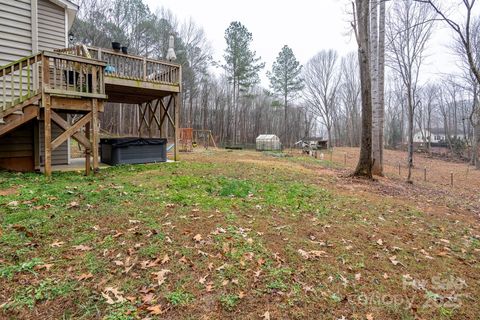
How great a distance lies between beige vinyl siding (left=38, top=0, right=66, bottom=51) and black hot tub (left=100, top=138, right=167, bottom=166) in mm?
Result: 3111

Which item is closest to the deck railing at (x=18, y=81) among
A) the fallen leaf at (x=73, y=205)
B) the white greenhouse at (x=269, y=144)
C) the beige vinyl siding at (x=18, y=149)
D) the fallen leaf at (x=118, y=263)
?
the beige vinyl siding at (x=18, y=149)

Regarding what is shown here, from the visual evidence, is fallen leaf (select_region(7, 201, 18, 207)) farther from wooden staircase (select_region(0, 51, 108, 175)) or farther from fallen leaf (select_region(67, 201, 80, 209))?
wooden staircase (select_region(0, 51, 108, 175))

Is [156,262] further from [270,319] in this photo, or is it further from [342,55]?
[342,55]

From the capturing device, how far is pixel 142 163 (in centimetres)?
868

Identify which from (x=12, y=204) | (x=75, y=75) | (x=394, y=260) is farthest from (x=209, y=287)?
(x=75, y=75)

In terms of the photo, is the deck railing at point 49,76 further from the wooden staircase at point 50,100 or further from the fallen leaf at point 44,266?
the fallen leaf at point 44,266

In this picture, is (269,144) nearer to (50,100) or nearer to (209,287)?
(50,100)

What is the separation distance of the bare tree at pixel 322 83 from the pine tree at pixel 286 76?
353cm

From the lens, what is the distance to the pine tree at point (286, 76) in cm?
2897

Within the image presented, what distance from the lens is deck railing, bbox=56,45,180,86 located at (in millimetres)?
7434

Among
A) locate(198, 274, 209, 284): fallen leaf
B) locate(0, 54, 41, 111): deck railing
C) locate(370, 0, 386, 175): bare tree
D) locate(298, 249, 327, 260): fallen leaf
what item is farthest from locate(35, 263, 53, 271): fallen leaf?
locate(370, 0, 386, 175): bare tree

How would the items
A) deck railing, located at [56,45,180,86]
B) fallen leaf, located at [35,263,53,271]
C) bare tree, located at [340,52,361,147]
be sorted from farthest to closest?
1. bare tree, located at [340,52,361,147]
2. deck railing, located at [56,45,180,86]
3. fallen leaf, located at [35,263,53,271]

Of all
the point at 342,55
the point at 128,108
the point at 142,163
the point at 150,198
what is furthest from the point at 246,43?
the point at 150,198

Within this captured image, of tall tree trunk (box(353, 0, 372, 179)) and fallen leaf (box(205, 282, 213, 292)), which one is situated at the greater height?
tall tree trunk (box(353, 0, 372, 179))
